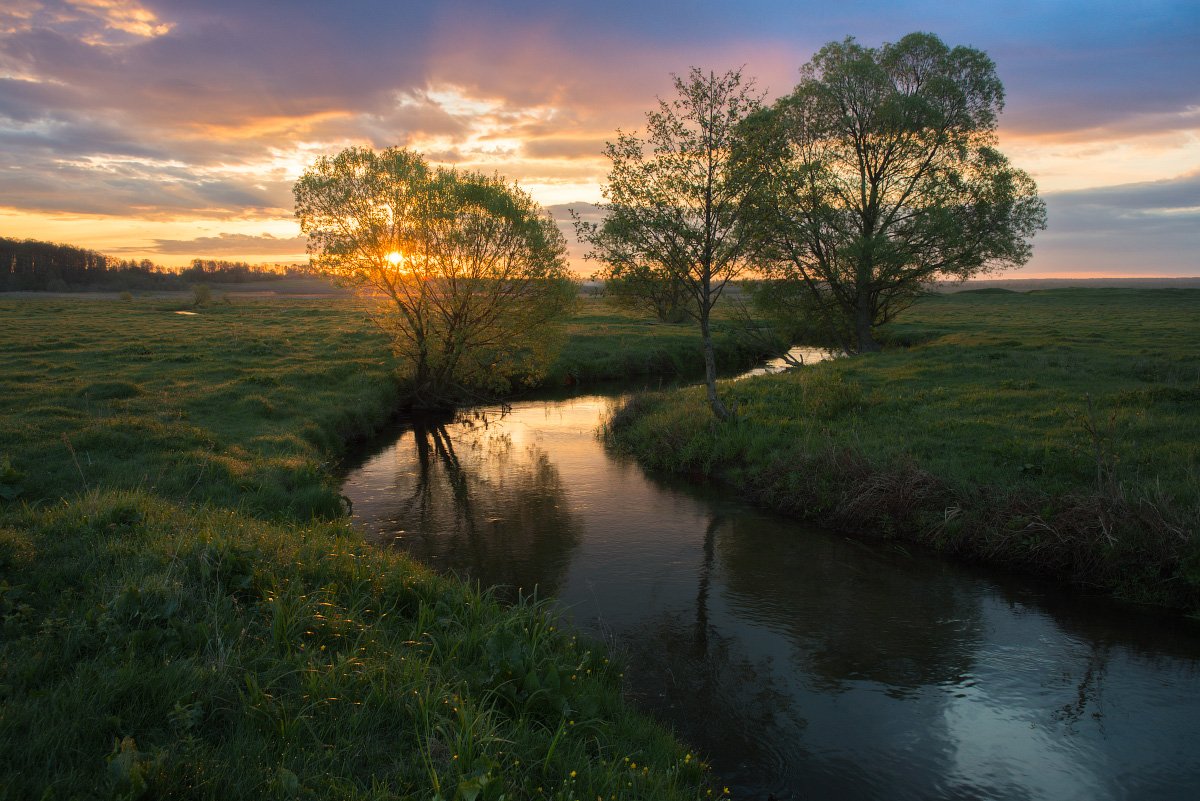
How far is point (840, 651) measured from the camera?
952 centimetres

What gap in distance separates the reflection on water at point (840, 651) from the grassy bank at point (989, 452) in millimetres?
810

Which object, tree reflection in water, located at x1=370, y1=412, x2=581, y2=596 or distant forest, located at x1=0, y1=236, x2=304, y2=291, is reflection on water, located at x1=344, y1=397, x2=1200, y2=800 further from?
distant forest, located at x1=0, y1=236, x2=304, y2=291

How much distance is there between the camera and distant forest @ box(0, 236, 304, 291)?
110562 millimetres

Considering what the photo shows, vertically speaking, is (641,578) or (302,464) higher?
(302,464)

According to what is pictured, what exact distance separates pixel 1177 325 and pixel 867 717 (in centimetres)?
4717

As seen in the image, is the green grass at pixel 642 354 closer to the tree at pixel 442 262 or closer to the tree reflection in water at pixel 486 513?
the tree at pixel 442 262

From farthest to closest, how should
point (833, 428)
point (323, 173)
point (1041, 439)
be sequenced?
1. point (323, 173)
2. point (833, 428)
3. point (1041, 439)

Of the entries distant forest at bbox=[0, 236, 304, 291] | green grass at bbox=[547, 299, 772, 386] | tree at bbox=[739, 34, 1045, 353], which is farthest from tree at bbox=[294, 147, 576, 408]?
distant forest at bbox=[0, 236, 304, 291]

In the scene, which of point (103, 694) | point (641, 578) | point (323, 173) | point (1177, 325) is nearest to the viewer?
point (103, 694)

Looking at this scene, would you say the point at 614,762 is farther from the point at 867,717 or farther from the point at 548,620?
the point at 867,717

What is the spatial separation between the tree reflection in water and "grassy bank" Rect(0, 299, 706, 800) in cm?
226

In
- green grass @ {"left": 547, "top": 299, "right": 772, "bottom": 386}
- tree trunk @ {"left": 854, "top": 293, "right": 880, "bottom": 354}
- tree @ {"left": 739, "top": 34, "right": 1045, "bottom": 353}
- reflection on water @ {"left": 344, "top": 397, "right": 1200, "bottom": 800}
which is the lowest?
reflection on water @ {"left": 344, "top": 397, "right": 1200, "bottom": 800}

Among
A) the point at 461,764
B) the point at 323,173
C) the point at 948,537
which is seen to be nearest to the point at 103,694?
the point at 461,764

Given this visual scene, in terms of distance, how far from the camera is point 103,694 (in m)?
4.64
